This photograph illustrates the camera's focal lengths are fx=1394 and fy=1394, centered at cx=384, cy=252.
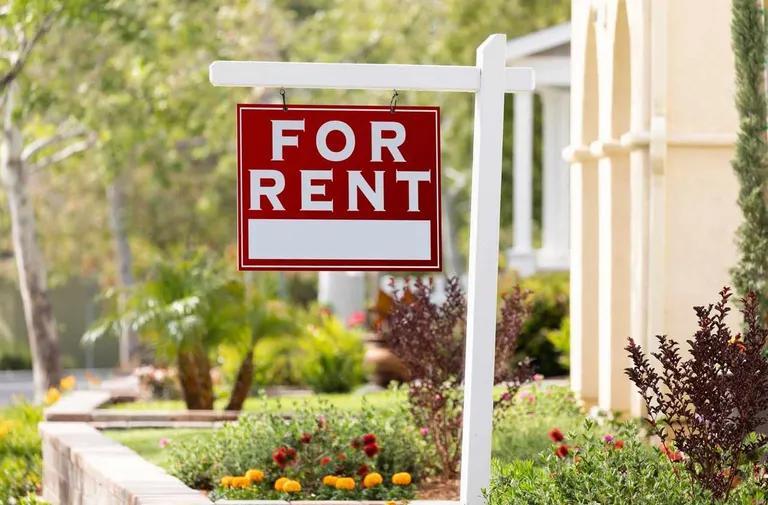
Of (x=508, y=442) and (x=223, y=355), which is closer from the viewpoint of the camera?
(x=508, y=442)

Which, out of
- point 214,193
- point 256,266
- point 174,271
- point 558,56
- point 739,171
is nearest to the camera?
point 256,266

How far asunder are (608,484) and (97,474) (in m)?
3.47

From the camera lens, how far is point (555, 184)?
1980 centimetres

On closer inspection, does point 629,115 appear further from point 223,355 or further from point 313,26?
point 313,26

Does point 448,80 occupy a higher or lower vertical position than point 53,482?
higher

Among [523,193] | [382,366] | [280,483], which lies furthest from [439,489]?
[523,193]

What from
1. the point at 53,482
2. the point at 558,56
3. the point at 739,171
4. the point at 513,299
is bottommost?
the point at 53,482

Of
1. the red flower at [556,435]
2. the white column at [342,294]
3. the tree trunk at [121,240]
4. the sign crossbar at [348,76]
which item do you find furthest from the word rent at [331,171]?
the tree trunk at [121,240]

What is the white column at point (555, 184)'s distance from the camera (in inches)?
758

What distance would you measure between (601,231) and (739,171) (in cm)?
266

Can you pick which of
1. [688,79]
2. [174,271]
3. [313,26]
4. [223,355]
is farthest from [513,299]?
[313,26]

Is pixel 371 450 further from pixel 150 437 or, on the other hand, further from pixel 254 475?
pixel 150 437

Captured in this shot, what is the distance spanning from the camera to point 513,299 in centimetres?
955

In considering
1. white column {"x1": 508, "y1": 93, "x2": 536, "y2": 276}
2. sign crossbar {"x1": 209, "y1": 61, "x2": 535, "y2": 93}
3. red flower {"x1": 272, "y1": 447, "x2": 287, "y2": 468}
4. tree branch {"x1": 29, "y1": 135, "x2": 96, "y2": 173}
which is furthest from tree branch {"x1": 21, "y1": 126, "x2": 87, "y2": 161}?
sign crossbar {"x1": 209, "y1": 61, "x2": 535, "y2": 93}
